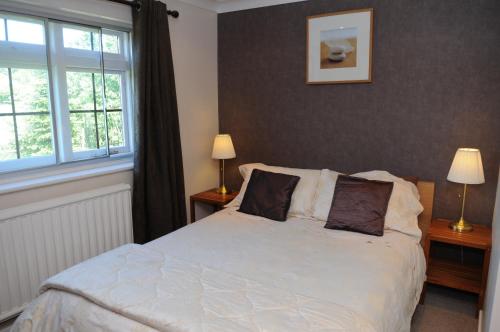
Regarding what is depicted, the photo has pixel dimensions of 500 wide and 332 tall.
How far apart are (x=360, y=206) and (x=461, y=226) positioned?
28.6 inches

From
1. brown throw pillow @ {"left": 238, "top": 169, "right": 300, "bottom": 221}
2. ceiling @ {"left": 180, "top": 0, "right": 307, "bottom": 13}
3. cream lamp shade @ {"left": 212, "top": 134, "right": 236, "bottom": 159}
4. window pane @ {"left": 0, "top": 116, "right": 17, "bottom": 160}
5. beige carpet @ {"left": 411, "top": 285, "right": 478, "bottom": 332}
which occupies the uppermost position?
ceiling @ {"left": 180, "top": 0, "right": 307, "bottom": 13}

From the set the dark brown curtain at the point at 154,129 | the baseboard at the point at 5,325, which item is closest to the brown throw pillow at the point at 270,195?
the dark brown curtain at the point at 154,129

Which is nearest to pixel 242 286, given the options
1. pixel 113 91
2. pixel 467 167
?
pixel 467 167

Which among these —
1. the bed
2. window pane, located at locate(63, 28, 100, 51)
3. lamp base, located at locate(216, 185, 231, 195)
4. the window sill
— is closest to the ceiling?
window pane, located at locate(63, 28, 100, 51)

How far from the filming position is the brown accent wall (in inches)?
104

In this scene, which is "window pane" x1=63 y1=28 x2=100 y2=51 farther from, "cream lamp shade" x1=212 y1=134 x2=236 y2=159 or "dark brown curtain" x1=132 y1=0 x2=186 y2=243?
"cream lamp shade" x1=212 y1=134 x2=236 y2=159

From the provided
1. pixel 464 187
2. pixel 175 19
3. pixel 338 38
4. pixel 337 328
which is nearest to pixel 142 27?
pixel 175 19

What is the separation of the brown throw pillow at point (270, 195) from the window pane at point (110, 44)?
4.78ft

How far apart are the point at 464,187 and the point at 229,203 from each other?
178 centimetres

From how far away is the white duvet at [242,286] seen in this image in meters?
1.53

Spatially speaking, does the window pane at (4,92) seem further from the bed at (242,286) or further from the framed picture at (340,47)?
the framed picture at (340,47)

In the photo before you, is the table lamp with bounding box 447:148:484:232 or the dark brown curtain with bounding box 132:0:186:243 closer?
the table lamp with bounding box 447:148:484:232

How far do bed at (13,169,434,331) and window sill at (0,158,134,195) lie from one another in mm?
730

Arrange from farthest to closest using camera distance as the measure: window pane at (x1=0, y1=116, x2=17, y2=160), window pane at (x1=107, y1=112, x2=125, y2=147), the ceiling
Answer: the ceiling → window pane at (x1=107, y1=112, x2=125, y2=147) → window pane at (x1=0, y1=116, x2=17, y2=160)
